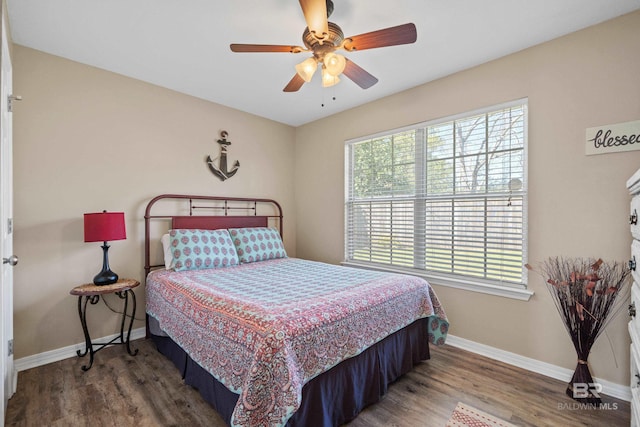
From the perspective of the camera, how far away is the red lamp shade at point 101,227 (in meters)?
2.37

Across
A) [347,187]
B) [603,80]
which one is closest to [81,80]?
[347,187]

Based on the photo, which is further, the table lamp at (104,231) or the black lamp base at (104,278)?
the black lamp base at (104,278)

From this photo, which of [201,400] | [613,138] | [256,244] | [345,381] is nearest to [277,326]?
[345,381]

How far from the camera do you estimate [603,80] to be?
2.06m

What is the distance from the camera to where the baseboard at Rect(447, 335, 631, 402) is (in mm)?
1979

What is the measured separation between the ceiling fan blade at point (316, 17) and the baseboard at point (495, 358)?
2788 mm

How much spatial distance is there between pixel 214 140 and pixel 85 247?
171 cm

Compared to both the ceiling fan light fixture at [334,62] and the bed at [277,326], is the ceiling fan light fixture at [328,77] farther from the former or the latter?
the bed at [277,326]

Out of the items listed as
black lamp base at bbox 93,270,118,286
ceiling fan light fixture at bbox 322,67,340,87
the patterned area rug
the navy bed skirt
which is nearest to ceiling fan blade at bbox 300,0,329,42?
ceiling fan light fixture at bbox 322,67,340,87

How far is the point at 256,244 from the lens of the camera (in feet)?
11.0

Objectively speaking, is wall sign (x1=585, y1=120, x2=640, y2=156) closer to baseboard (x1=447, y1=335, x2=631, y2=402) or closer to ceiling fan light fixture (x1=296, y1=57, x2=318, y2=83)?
baseboard (x1=447, y1=335, x2=631, y2=402)

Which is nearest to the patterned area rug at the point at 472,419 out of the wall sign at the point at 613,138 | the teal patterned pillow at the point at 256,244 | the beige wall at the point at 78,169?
the wall sign at the point at 613,138

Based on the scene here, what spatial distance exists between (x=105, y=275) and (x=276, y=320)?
76.4 inches

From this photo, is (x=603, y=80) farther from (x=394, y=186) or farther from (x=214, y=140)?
(x=214, y=140)
